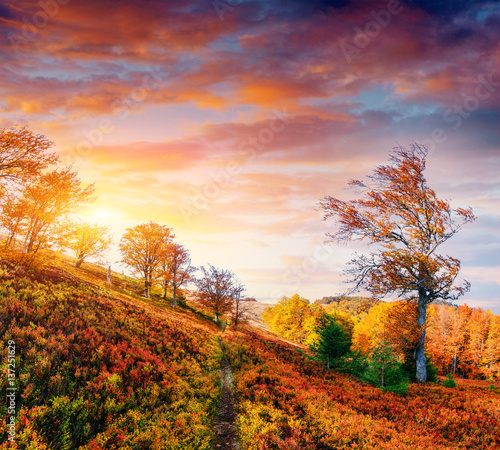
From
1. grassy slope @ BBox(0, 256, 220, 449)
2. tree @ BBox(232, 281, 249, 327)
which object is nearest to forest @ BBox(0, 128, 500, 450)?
grassy slope @ BBox(0, 256, 220, 449)

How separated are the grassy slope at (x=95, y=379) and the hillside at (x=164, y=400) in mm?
35

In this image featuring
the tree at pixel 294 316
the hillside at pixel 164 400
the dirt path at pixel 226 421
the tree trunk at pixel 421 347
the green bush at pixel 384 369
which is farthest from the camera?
the tree at pixel 294 316

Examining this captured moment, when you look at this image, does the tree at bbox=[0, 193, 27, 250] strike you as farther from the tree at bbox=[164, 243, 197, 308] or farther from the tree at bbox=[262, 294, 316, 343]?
the tree at bbox=[262, 294, 316, 343]

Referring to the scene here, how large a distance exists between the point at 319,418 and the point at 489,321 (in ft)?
232

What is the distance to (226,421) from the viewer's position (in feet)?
30.6

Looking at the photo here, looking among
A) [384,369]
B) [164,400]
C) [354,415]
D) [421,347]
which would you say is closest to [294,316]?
[421,347]

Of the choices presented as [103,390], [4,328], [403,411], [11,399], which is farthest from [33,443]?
[403,411]

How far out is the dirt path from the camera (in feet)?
25.6

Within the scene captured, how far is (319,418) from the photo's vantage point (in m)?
8.87

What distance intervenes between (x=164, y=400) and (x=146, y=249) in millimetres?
35346

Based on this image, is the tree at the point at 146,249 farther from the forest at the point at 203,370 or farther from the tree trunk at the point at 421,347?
the tree trunk at the point at 421,347

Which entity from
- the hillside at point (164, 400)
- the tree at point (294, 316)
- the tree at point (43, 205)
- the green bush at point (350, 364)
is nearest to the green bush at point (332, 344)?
the green bush at point (350, 364)

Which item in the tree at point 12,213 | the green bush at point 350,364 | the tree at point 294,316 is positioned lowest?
the tree at point 294,316

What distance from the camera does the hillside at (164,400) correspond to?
6812mm
